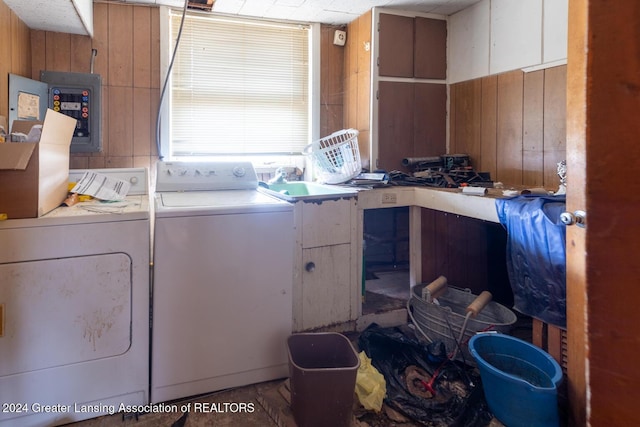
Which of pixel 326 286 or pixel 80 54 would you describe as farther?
pixel 80 54

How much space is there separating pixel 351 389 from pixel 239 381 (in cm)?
58

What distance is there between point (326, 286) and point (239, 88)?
65.0 inches

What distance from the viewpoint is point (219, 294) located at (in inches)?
68.6

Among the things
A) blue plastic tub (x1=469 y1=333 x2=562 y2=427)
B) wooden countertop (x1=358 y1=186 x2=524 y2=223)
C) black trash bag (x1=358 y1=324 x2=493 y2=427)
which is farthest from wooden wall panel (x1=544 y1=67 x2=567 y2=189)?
black trash bag (x1=358 y1=324 x2=493 y2=427)

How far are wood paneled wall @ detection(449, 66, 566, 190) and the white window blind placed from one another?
47.5 inches

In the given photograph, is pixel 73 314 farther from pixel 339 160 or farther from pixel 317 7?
pixel 317 7

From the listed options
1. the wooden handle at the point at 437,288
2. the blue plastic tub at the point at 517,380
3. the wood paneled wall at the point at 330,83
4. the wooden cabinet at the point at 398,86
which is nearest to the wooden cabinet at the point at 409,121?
the wooden cabinet at the point at 398,86

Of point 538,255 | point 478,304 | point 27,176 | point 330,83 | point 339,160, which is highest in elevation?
point 330,83

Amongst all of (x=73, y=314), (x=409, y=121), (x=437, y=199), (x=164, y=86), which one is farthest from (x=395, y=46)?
(x=73, y=314)

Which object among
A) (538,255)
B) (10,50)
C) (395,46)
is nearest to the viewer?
(538,255)

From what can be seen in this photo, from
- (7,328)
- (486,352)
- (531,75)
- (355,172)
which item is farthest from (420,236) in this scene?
(7,328)

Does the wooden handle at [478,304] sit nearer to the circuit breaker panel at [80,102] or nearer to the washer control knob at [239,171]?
the washer control knob at [239,171]

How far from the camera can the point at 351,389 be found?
1.55 metres

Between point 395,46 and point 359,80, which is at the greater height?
point 395,46
